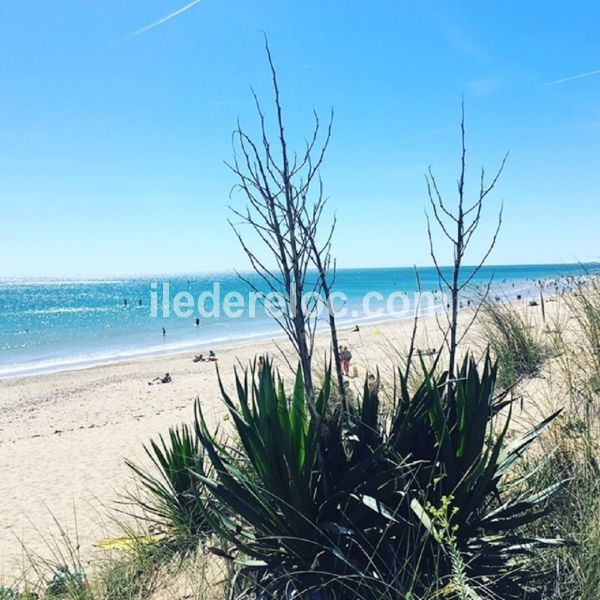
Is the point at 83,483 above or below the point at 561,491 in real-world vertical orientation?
below

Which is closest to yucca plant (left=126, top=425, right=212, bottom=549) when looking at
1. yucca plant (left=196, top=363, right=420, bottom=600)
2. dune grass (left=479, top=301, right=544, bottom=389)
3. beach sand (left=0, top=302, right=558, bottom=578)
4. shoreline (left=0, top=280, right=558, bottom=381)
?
beach sand (left=0, top=302, right=558, bottom=578)

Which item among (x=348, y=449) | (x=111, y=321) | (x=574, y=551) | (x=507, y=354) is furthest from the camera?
(x=111, y=321)

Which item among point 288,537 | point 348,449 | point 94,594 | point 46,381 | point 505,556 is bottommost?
point 46,381

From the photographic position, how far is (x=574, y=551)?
229 centimetres

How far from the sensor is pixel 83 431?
34.1 ft

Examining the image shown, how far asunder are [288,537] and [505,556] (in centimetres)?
100

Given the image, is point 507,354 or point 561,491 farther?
point 507,354

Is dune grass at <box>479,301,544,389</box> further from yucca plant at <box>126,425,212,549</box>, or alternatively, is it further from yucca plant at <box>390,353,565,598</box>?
yucca plant at <box>126,425,212,549</box>

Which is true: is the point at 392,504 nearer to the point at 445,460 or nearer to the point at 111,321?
the point at 445,460

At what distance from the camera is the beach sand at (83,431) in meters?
5.54

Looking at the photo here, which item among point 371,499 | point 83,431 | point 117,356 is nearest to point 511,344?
point 371,499

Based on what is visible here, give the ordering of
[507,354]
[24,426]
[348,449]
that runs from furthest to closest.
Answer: [24,426] < [507,354] < [348,449]

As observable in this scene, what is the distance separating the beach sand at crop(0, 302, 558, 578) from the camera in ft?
18.2

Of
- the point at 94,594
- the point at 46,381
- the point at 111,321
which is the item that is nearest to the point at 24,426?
the point at 46,381
